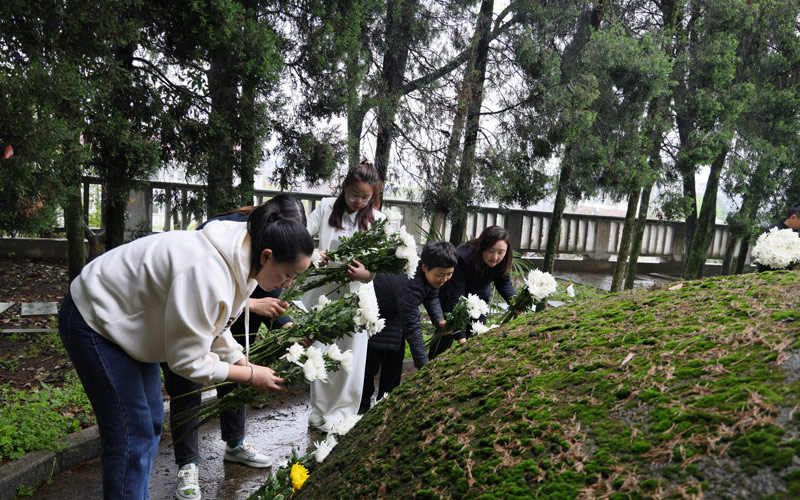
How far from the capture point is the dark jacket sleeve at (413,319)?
12.6 ft

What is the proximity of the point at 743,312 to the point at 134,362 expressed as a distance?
2.02m

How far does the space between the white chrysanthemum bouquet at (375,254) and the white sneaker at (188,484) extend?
3.51 feet

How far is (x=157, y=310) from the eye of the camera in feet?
6.64

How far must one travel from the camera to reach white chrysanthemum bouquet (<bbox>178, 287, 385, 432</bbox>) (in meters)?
2.31

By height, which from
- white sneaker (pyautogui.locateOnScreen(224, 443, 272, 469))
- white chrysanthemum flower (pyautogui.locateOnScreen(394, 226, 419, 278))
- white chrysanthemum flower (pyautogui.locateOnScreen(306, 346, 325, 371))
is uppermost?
white chrysanthemum flower (pyautogui.locateOnScreen(394, 226, 419, 278))

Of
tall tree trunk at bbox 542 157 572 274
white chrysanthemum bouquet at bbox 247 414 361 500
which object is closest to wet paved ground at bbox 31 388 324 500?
white chrysanthemum bouquet at bbox 247 414 361 500

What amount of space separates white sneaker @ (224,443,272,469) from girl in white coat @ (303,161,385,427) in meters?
0.56

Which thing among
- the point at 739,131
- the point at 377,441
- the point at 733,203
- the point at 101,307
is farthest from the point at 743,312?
the point at 733,203

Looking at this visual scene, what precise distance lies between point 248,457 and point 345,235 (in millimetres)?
Result: 1534

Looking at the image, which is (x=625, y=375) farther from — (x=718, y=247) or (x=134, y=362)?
(x=718, y=247)

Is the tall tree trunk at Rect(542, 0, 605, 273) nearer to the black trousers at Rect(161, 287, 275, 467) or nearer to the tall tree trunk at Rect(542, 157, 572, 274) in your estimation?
the tall tree trunk at Rect(542, 157, 572, 274)

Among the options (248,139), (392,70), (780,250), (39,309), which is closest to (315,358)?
(780,250)

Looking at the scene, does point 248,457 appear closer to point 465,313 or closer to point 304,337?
point 304,337

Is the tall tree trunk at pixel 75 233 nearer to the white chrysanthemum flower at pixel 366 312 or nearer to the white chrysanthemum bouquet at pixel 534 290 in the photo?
the white chrysanthemum flower at pixel 366 312
